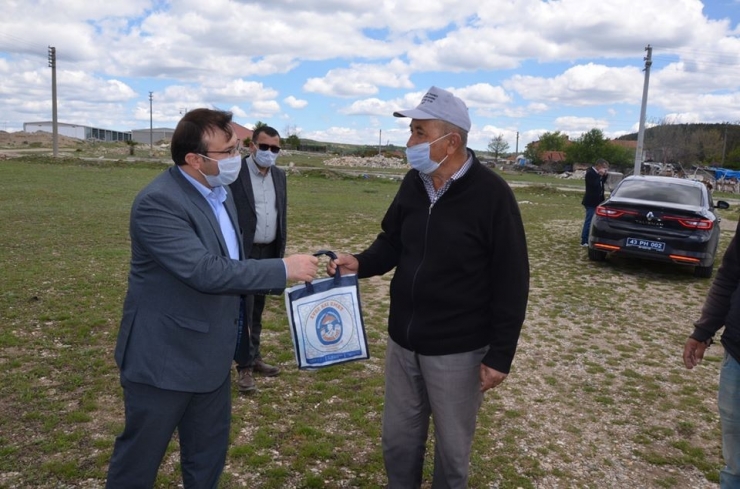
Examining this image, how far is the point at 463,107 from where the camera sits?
2.73 meters

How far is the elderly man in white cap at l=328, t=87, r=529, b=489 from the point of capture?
2594 mm

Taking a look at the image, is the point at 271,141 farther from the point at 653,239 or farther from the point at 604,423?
the point at 653,239

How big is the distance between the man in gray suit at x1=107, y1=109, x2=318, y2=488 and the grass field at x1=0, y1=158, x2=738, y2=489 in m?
1.13

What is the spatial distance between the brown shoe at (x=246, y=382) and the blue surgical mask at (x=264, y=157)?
5.43ft

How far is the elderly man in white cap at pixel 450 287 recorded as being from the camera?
102 inches

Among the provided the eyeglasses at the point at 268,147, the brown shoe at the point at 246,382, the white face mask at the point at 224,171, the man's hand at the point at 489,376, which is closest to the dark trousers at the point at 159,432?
the white face mask at the point at 224,171

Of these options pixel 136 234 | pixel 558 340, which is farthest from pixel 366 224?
pixel 136 234

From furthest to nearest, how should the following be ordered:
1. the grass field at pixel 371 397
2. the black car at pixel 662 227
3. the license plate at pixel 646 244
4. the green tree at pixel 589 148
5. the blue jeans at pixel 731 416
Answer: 1. the green tree at pixel 589 148
2. the license plate at pixel 646 244
3. the black car at pixel 662 227
4. the grass field at pixel 371 397
5. the blue jeans at pixel 731 416

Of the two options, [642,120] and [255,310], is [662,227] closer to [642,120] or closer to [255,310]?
[255,310]

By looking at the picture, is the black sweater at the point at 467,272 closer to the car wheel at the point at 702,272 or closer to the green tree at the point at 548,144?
the car wheel at the point at 702,272

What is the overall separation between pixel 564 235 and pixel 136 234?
13.0 metres

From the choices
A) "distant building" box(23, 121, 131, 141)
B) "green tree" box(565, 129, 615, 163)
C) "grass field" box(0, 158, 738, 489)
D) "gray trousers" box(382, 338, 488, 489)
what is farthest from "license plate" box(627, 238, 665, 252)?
"distant building" box(23, 121, 131, 141)

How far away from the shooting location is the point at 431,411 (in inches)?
113

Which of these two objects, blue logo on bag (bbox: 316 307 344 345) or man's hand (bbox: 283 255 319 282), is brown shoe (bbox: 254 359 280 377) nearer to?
blue logo on bag (bbox: 316 307 344 345)
